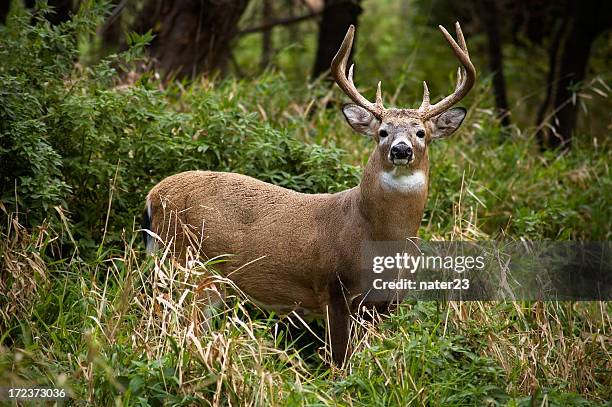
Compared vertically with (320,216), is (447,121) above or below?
above

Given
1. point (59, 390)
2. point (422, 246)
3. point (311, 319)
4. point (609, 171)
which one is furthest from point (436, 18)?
point (59, 390)

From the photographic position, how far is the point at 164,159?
6.14m

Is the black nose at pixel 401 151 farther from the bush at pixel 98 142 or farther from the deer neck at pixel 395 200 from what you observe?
the bush at pixel 98 142

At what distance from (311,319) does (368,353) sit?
3.05ft

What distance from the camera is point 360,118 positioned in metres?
5.47

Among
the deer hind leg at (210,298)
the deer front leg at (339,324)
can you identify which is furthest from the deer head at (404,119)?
the deer hind leg at (210,298)

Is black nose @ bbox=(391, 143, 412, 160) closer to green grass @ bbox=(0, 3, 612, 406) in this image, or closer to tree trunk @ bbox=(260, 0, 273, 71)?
green grass @ bbox=(0, 3, 612, 406)

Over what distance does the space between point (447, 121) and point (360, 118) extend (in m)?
0.51

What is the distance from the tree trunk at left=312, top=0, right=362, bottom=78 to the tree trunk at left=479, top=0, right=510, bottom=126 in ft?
5.23

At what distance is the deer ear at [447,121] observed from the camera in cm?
540

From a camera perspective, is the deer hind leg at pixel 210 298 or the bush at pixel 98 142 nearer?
the deer hind leg at pixel 210 298

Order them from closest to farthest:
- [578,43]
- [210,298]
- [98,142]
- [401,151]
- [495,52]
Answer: [401,151] → [210,298] → [98,142] → [578,43] → [495,52]

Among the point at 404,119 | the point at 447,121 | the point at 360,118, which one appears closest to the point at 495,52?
the point at 447,121

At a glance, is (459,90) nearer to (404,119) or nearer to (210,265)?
(404,119)
